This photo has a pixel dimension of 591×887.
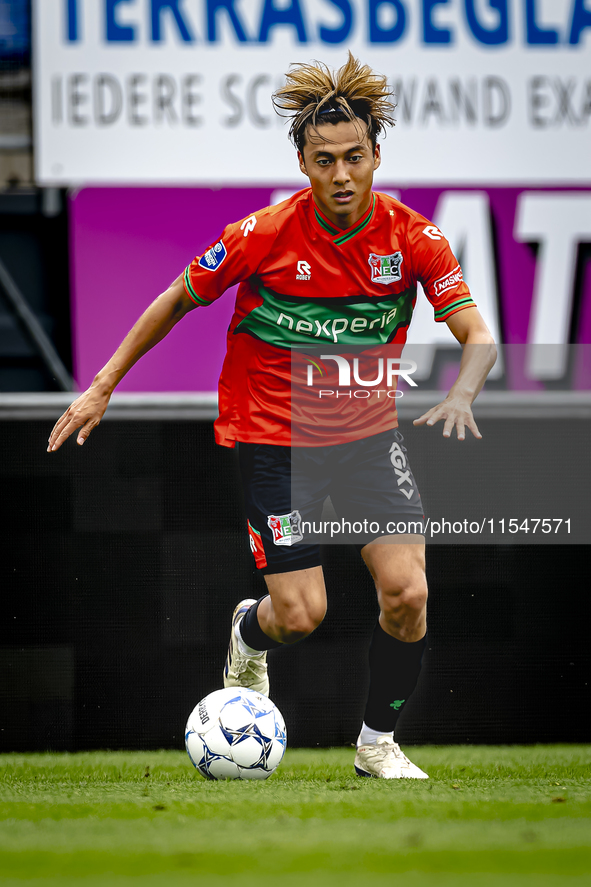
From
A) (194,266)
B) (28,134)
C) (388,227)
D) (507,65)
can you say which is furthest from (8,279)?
(507,65)

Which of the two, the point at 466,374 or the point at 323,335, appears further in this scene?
the point at 323,335

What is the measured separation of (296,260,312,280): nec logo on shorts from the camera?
3646 millimetres

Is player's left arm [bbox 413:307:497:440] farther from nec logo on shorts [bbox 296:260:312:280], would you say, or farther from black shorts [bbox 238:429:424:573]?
nec logo on shorts [bbox 296:260:312:280]

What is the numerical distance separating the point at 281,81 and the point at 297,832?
3.25m

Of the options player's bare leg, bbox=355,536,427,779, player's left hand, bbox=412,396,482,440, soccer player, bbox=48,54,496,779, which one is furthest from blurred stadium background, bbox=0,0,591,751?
player's left hand, bbox=412,396,482,440

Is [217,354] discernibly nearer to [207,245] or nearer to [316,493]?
[207,245]

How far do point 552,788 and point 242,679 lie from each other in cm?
123

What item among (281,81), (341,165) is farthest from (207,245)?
(341,165)

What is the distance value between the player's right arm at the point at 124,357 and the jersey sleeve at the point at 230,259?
0.05 meters

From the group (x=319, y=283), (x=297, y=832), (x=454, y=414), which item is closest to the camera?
(x=297, y=832)

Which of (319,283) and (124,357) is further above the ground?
(319,283)

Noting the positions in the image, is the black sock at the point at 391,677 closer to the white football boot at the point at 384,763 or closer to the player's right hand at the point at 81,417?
the white football boot at the point at 384,763

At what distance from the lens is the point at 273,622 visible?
11.9ft

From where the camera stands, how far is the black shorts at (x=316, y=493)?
350 centimetres
